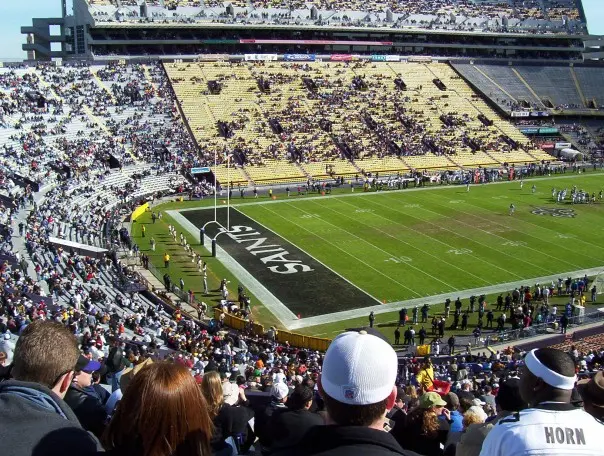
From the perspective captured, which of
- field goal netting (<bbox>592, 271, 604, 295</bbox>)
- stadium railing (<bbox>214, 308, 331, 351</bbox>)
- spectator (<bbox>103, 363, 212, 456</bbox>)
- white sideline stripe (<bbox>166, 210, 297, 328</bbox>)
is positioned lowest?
white sideline stripe (<bbox>166, 210, 297, 328</bbox>)

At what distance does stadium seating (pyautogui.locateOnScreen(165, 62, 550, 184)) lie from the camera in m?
53.2

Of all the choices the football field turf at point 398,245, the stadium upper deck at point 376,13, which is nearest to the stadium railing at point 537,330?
the football field turf at point 398,245

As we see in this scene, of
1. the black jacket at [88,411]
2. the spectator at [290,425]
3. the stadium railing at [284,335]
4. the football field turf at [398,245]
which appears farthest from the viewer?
the football field turf at [398,245]

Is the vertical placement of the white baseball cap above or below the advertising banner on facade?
below

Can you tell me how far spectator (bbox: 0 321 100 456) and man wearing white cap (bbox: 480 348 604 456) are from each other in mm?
1828

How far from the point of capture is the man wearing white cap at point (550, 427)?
298cm

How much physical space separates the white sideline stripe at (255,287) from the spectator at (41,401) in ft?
68.1

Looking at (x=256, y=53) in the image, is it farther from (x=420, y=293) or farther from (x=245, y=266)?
(x=420, y=293)

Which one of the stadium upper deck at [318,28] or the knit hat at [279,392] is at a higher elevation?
the stadium upper deck at [318,28]

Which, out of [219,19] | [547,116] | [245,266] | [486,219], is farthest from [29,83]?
[547,116]

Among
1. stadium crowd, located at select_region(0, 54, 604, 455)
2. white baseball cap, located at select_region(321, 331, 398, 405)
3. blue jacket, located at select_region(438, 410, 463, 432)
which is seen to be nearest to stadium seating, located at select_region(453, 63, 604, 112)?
stadium crowd, located at select_region(0, 54, 604, 455)

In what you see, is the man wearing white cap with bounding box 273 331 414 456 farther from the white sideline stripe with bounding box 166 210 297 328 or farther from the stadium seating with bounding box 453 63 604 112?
the stadium seating with bounding box 453 63 604 112

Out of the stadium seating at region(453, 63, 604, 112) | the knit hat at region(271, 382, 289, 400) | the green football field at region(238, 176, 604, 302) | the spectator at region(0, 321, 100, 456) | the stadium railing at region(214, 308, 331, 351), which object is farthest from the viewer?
the stadium seating at region(453, 63, 604, 112)

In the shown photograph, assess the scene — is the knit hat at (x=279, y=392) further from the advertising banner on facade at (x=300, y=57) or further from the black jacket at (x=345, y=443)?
the advertising banner on facade at (x=300, y=57)
